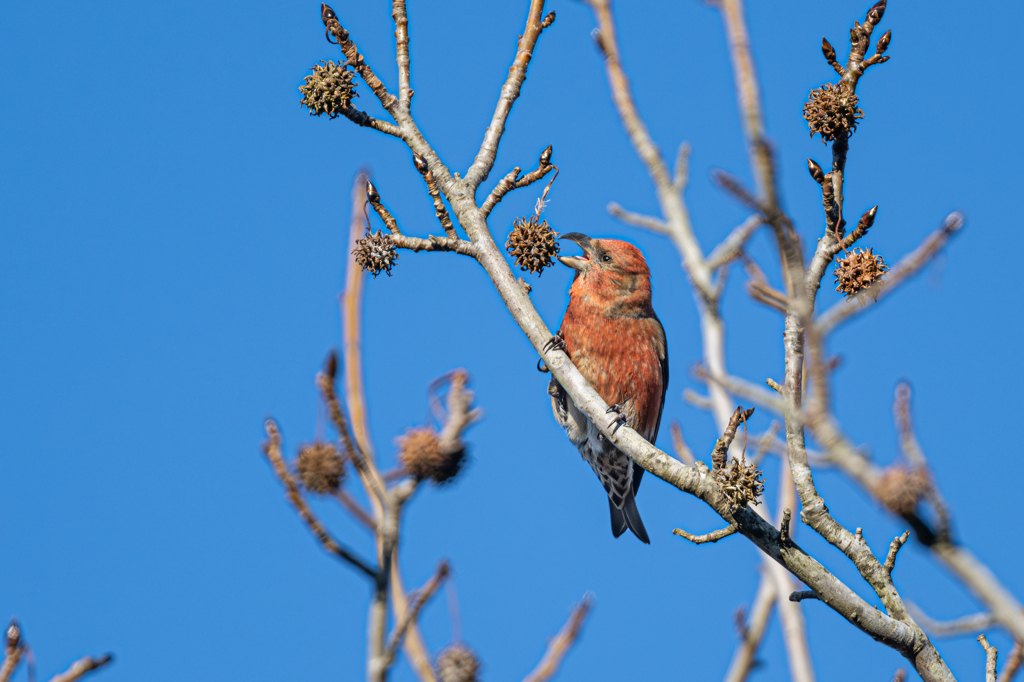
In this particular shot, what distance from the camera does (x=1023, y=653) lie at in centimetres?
269

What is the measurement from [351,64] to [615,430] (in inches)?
69.9

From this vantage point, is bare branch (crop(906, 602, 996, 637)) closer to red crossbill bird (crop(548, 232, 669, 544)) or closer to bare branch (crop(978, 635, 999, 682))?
bare branch (crop(978, 635, 999, 682))

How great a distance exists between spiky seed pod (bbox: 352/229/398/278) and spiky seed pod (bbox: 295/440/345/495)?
1.12 m

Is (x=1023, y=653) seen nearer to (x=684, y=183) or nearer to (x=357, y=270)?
(x=357, y=270)

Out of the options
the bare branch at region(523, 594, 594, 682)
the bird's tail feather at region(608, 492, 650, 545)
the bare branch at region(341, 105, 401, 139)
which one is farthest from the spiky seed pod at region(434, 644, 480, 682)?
the bird's tail feather at region(608, 492, 650, 545)

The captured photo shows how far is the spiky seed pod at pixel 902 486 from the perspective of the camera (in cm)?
147

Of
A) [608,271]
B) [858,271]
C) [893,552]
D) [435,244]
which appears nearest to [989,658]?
[893,552]

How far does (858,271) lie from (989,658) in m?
1.38

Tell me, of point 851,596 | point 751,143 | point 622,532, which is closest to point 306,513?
point 751,143

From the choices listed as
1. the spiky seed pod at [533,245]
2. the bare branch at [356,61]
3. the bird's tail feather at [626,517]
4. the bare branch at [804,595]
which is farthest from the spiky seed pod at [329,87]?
the bird's tail feather at [626,517]

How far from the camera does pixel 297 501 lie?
2402 millimetres

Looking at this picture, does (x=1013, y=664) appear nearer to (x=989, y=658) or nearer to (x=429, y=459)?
(x=989, y=658)

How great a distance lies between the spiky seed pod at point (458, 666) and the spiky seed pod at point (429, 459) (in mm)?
638

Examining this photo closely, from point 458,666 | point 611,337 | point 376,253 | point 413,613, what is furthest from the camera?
point 611,337
